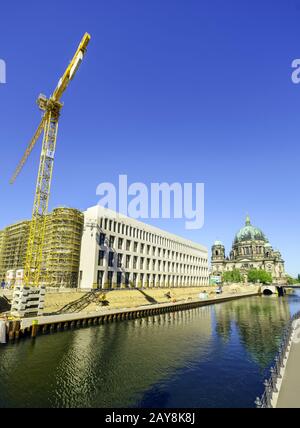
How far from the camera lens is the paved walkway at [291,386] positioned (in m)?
16.3

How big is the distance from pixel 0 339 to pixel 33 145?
50299mm

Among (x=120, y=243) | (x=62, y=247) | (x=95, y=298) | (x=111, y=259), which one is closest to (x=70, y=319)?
(x=95, y=298)

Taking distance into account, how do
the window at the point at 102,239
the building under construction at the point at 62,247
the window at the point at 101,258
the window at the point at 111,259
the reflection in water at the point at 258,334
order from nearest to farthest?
the reflection in water at the point at 258,334
the building under construction at the point at 62,247
the window at the point at 101,258
the window at the point at 102,239
the window at the point at 111,259

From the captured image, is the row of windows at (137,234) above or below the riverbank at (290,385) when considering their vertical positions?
above

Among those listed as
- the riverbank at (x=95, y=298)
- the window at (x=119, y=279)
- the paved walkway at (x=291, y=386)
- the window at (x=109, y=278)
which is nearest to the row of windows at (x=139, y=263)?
the window at (x=109, y=278)

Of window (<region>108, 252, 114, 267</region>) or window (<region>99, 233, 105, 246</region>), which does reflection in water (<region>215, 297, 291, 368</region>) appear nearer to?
window (<region>108, 252, 114, 267</region>)

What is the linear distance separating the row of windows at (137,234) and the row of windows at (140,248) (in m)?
2.21

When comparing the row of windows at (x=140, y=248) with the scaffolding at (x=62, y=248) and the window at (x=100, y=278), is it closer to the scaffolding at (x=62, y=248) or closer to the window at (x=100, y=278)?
the window at (x=100, y=278)

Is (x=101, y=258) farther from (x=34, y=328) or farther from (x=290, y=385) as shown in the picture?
(x=290, y=385)

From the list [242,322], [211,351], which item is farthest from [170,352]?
[242,322]

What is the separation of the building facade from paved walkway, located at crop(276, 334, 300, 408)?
58.1m

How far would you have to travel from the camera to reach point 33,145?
2758 inches

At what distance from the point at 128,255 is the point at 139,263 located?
7016mm
